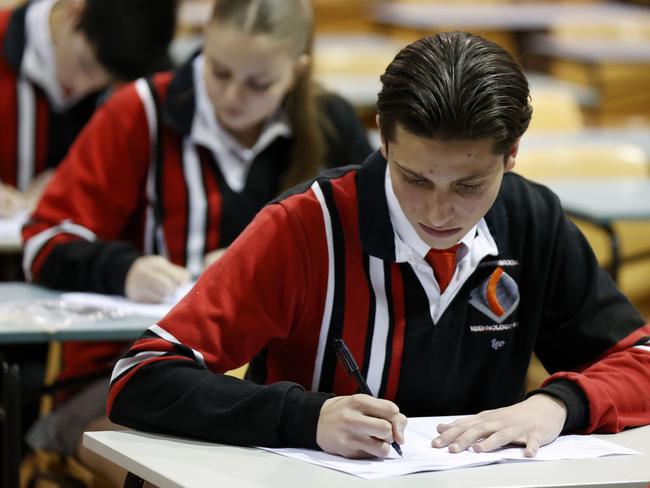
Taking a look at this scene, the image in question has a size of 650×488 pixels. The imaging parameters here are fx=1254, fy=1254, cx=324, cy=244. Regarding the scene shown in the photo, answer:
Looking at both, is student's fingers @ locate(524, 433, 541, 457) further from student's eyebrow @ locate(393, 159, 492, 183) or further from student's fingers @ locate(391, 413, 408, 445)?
student's eyebrow @ locate(393, 159, 492, 183)

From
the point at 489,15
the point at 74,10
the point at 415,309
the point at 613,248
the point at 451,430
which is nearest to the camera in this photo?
the point at 451,430

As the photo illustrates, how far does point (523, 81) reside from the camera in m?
1.67

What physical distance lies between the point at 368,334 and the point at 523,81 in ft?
1.41

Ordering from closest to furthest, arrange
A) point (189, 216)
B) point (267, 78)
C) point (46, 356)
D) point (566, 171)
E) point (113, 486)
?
point (113, 486)
point (267, 78)
point (189, 216)
point (46, 356)
point (566, 171)

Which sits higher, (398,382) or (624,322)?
(624,322)

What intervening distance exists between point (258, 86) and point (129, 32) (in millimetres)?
431

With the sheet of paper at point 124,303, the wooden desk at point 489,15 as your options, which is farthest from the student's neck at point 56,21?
the wooden desk at point 489,15

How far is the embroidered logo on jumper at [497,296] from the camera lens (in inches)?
73.3

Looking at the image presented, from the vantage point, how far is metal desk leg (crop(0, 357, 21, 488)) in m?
2.26

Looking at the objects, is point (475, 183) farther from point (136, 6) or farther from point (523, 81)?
point (136, 6)

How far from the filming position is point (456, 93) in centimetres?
161

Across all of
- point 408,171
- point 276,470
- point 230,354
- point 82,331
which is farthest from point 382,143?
point 82,331

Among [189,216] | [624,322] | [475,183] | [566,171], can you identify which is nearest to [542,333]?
[624,322]

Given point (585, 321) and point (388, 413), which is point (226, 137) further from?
point (388, 413)
